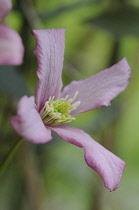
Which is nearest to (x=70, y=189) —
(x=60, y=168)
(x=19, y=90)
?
(x=60, y=168)

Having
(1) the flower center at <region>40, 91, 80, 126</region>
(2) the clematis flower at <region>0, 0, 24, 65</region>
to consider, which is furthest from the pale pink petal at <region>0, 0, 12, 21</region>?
(1) the flower center at <region>40, 91, 80, 126</region>

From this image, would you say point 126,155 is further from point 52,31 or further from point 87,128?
point 52,31

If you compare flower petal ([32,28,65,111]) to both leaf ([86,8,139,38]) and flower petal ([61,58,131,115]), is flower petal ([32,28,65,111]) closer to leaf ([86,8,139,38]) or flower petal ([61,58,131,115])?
flower petal ([61,58,131,115])

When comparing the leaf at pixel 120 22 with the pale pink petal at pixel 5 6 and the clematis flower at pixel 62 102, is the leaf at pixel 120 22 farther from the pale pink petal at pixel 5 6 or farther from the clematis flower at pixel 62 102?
the pale pink petal at pixel 5 6

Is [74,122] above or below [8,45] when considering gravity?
below

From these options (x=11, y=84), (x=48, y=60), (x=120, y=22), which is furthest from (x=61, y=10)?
(x=48, y=60)

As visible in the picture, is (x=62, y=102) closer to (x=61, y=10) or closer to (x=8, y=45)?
(x=8, y=45)
